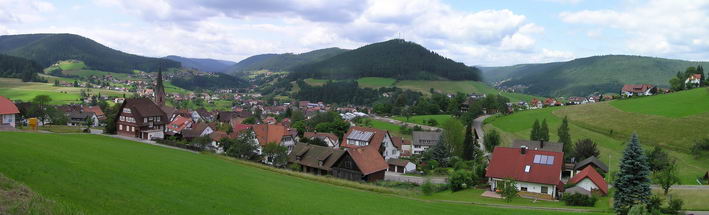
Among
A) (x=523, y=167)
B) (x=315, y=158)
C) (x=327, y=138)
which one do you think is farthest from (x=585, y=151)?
(x=327, y=138)

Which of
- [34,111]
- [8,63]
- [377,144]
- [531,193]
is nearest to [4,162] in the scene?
[531,193]

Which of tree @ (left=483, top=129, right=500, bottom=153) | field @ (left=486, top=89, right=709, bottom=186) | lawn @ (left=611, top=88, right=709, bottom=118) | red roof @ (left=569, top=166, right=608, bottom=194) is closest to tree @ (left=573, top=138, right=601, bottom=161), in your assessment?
field @ (left=486, top=89, right=709, bottom=186)

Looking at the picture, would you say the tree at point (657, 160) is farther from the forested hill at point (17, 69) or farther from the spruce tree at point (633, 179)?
the forested hill at point (17, 69)

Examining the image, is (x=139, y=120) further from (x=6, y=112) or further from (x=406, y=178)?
(x=406, y=178)

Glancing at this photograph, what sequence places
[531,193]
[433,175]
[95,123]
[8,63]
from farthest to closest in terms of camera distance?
[8,63], [95,123], [433,175], [531,193]

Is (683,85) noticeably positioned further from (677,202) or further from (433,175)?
(677,202)

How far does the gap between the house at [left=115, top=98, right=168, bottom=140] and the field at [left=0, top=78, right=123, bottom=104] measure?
83252mm

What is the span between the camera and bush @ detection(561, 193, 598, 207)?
3077 centimetres

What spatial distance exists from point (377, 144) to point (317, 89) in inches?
5215

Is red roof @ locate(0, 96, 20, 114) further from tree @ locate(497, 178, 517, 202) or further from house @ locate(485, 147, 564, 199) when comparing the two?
tree @ locate(497, 178, 517, 202)

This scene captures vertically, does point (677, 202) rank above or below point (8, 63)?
below

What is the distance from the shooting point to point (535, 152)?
3928 cm

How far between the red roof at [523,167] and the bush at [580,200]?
3762mm

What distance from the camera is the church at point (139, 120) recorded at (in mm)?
53250
